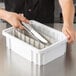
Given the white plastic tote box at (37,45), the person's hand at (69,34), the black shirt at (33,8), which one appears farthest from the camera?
the black shirt at (33,8)

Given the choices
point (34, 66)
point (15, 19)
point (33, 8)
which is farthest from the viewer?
point (33, 8)

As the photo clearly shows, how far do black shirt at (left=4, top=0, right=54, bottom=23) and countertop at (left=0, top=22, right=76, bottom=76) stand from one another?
456 millimetres

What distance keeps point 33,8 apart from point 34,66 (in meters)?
0.61

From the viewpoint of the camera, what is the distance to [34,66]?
128 cm

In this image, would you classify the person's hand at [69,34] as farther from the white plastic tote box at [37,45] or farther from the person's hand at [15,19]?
the person's hand at [15,19]

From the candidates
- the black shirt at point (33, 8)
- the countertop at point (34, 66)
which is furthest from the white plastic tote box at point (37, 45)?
the black shirt at point (33, 8)

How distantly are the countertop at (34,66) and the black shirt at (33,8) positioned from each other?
456 mm

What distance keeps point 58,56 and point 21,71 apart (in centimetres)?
19

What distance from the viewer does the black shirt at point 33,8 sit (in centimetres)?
180

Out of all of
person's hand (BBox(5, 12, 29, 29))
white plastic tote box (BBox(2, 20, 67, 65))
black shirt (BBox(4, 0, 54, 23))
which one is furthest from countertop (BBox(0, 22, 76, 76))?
black shirt (BBox(4, 0, 54, 23))

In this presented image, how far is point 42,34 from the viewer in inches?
54.7

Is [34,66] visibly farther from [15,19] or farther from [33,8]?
[33,8]

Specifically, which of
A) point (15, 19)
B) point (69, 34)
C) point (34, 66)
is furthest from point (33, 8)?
point (34, 66)

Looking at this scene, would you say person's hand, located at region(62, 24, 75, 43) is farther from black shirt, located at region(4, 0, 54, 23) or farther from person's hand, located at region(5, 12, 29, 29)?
black shirt, located at region(4, 0, 54, 23)
